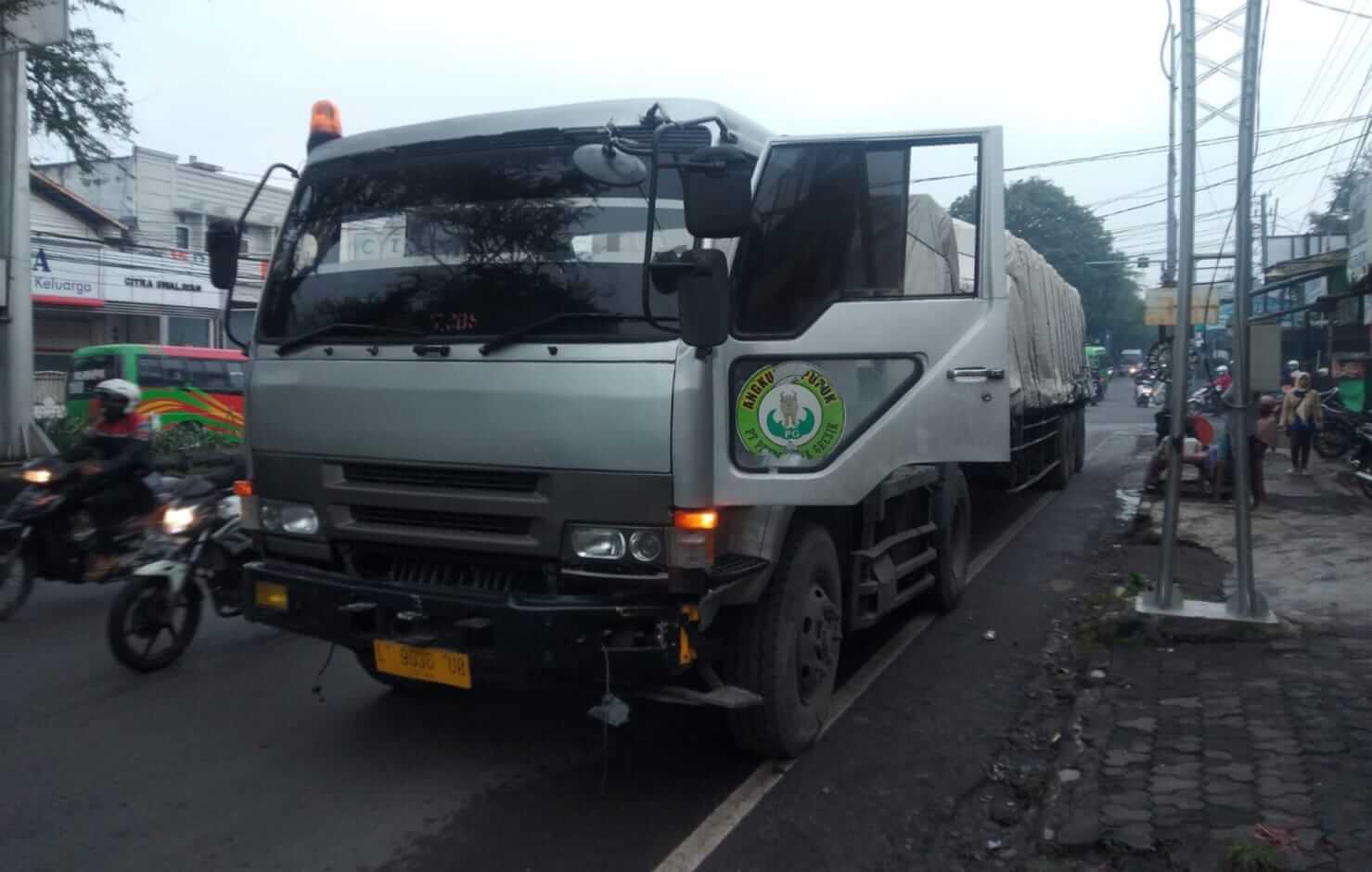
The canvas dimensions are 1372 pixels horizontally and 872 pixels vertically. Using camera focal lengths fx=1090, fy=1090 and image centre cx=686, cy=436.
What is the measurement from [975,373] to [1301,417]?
44.1 ft

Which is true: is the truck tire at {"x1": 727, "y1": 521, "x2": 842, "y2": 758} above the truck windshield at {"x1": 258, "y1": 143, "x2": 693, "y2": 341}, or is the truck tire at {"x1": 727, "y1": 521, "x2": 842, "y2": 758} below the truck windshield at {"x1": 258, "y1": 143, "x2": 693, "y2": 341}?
below

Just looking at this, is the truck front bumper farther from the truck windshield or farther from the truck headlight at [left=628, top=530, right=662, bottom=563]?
the truck windshield

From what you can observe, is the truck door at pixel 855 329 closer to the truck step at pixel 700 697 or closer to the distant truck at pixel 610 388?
the distant truck at pixel 610 388

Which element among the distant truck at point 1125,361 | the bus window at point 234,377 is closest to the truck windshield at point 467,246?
the bus window at point 234,377

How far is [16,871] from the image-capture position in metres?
3.74

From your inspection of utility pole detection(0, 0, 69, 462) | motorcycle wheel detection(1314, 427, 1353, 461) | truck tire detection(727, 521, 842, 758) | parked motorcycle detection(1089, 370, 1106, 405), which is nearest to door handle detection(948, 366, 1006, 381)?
truck tire detection(727, 521, 842, 758)

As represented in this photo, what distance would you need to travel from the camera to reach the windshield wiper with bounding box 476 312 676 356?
409 centimetres

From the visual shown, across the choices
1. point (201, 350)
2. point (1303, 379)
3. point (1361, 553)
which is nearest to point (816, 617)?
point (1361, 553)

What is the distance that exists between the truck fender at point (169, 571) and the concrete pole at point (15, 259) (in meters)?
8.90

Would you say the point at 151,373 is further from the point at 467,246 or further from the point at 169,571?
the point at 467,246

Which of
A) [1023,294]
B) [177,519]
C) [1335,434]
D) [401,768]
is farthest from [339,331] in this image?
[1335,434]

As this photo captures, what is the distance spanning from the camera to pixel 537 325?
4.13 meters

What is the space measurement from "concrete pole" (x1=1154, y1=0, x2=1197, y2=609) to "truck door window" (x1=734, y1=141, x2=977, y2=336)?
2465 millimetres

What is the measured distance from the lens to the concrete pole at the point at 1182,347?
6.64 meters
